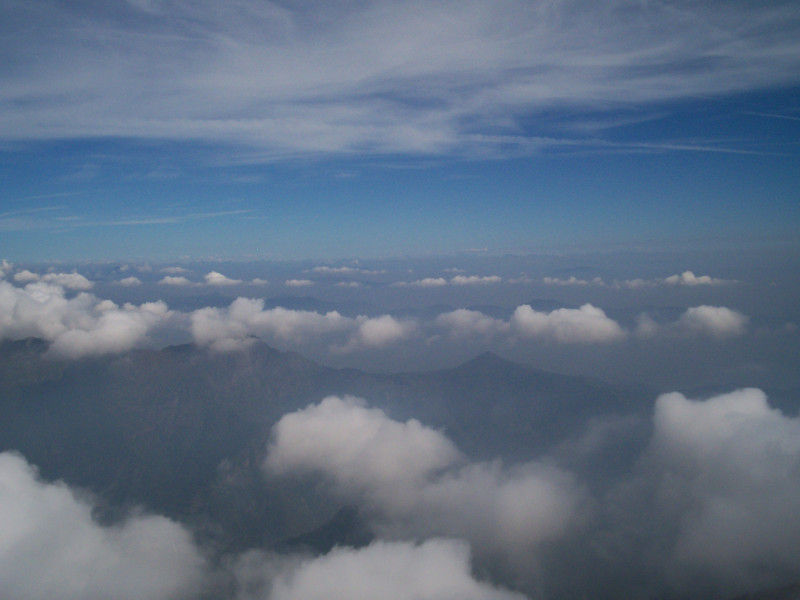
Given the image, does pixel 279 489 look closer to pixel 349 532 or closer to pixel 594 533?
pixel 349 532

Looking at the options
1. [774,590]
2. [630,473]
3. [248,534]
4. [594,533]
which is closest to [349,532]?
[248,534]

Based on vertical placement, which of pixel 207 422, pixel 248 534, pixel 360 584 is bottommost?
pixel 248 534

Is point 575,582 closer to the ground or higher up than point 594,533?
closer to the ground

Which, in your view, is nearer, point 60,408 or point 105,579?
point 105,579

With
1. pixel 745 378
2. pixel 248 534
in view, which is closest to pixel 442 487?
pixel 248 534

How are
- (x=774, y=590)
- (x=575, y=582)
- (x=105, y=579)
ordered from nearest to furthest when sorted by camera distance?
(x=774, y=590) → (x=105, y=579) → (x=575, y=582)

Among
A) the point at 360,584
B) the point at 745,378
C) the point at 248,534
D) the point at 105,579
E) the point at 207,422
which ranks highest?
the point at 745,378

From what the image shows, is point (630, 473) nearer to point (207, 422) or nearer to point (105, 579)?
point (105, 579)

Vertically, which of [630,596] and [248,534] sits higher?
[630,596]

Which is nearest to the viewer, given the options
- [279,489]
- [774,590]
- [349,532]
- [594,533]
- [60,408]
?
[774,590]

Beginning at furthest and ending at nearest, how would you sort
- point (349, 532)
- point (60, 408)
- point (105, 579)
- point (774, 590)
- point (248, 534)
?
point (60, 408) < point (248, 534) < point (349, 532) < point (105, 579) < point (774, 590)
